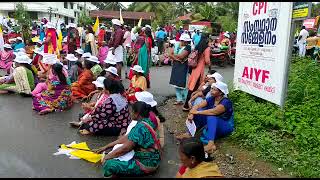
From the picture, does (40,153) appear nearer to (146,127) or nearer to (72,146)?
(72,146)

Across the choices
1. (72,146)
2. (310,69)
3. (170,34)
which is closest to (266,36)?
(310,69)

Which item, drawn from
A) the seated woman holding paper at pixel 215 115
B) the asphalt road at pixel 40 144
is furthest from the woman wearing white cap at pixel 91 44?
the seated woman holding paper at pixel 215 115

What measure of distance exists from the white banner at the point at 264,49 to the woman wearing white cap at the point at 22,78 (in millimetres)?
4883

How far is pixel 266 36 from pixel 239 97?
5.24 ft

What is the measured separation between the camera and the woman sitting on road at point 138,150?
430 cm

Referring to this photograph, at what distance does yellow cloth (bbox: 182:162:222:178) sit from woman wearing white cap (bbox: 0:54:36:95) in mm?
6804

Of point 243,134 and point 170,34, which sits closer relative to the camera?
point 243,134

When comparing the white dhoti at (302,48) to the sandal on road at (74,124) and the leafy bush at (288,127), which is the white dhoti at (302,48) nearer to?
the leafy bush at (288,127)

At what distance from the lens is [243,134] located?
19.2ft

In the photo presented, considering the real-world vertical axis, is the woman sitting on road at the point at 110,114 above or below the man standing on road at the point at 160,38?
below

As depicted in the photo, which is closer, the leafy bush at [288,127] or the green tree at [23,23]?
the leafy bush at [288,127]

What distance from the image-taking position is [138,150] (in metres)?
4.45

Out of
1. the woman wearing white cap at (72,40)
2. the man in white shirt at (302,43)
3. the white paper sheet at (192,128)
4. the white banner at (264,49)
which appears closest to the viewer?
the white paper sheet at (192,128)

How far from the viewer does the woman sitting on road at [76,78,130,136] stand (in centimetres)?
585
